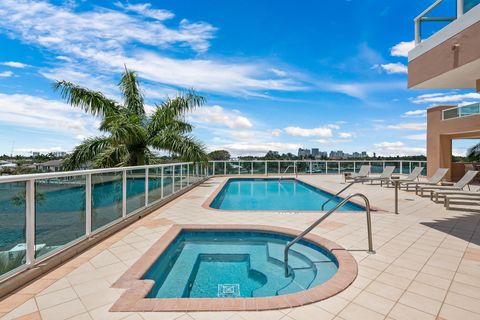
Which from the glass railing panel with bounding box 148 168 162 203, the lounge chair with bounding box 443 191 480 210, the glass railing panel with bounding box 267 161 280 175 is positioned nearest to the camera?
the glass railing panel with bounding box 148 168 162 203

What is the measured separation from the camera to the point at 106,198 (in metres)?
4.46

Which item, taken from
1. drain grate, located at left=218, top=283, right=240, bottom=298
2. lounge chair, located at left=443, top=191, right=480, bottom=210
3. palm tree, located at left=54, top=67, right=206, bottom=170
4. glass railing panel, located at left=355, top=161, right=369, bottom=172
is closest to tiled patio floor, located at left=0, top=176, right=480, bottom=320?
drain grate, located at left=218, top=283, right=240, bottom=298

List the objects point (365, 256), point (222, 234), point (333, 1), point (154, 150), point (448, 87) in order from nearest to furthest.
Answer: point (365, 256) < point (222, 234) < point (448, 87) < point (333, 1) < point (154, 150)

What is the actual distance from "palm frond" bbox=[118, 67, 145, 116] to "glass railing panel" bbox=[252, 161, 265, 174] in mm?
8108

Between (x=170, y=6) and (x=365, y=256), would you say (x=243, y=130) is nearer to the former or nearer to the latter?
(x=170, y=6)

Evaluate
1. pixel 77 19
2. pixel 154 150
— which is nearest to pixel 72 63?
pixel 77 19

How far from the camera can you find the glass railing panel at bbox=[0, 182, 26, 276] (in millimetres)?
2496

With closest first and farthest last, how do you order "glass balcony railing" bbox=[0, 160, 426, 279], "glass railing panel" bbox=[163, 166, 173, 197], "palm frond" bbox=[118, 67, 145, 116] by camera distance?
"glass balcony railing" bbox=[0, 160, 426, 279] → "glass railing panel" bbox=[163, 166, 173, 197] → "palm frond" bbox=[118, 67, 145, 116]

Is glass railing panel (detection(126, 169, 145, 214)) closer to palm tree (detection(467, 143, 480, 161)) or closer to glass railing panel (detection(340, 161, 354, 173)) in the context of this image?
glass railing panel (detection(340, 161, 354, 173))

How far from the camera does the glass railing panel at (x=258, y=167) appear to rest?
1734cm

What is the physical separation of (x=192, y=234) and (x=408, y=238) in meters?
3.88

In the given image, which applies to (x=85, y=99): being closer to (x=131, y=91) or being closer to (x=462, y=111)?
(x=131, y=91)

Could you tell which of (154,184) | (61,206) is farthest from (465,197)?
(61,206)

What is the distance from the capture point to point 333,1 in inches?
419
